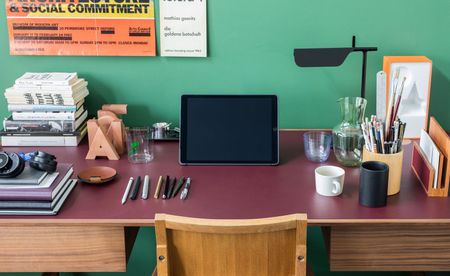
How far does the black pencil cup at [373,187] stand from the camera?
160 cm

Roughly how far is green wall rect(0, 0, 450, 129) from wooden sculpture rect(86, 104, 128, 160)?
0.60 feet

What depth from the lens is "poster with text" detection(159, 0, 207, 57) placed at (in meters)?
2.12

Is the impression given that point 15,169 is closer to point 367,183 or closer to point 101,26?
point 101,26

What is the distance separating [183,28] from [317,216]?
3.01 ft

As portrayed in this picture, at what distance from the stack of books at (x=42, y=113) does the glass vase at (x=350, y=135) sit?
2.93 ft

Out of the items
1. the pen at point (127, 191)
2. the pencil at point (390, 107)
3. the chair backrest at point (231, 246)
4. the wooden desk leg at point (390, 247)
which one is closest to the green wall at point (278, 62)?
the pencil at point (390, 107)

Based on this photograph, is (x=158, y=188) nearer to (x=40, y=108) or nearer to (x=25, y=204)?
(x=25, y=204)

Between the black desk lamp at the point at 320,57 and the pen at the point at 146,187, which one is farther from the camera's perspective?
the black desk lamp at the point at 320,57

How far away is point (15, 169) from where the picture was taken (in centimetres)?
158

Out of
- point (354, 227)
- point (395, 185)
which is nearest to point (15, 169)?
point (354, 227)


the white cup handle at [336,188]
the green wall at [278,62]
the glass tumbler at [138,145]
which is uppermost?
the green wall at [278,62]

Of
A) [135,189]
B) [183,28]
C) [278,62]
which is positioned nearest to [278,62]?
[278,62]

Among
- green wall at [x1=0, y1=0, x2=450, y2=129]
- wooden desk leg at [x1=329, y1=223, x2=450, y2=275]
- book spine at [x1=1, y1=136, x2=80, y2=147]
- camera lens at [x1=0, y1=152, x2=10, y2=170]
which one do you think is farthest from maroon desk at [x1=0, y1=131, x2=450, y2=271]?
green wall at [x1=0, y1=0, x2=450, y2=129]

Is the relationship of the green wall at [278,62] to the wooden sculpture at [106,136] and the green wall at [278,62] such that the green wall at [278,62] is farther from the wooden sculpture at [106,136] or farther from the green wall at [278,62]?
the wooden sculpture at [106,136]
